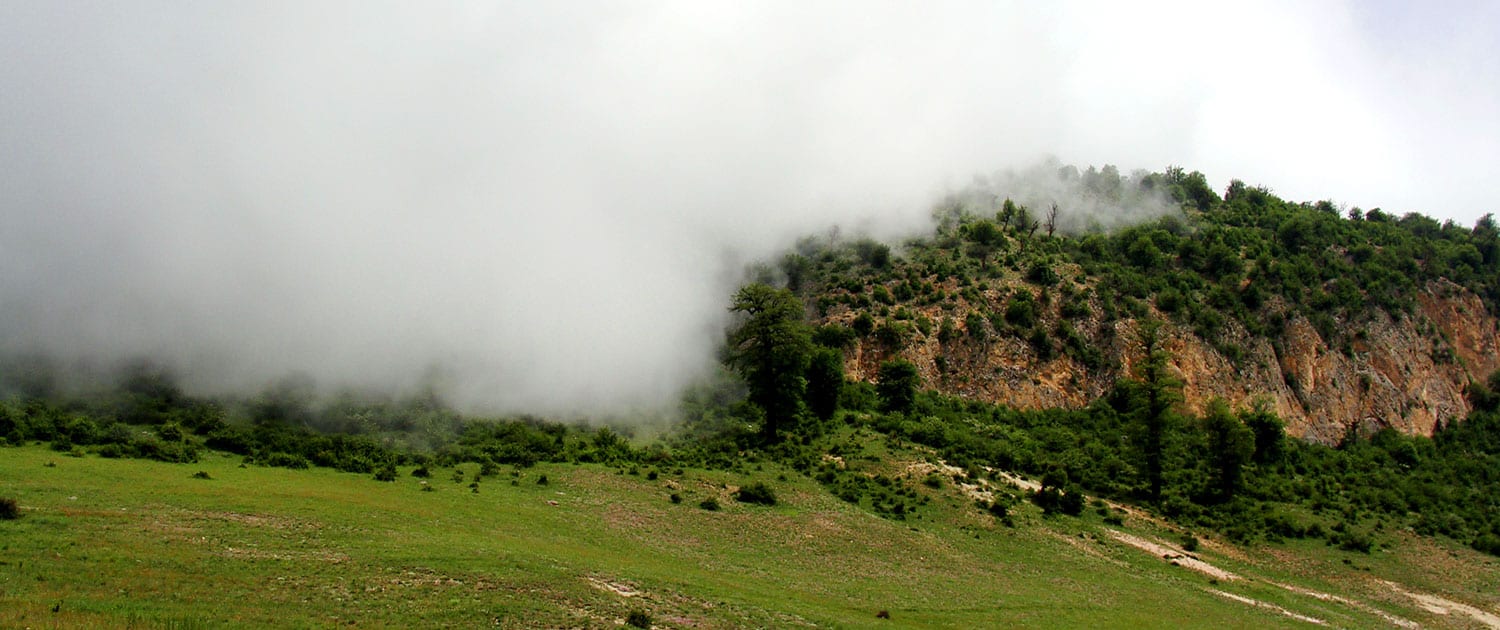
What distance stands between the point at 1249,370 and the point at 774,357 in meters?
51.5

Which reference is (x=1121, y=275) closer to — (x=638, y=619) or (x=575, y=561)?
(x=575, y=561)

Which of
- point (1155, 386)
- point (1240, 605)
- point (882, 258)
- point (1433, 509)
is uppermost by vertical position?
point (882, 258)

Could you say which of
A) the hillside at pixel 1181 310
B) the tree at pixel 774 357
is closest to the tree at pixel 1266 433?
the hillside at pixel 1181 310

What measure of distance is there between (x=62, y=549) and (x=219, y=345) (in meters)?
47.0

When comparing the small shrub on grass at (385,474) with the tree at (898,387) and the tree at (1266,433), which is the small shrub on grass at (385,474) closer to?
the tree at (898,387)

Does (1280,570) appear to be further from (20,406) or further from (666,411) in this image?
(20,406)

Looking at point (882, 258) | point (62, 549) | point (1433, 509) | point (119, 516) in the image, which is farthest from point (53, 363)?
point (1433, 509)

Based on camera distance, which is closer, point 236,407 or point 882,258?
point 236,407

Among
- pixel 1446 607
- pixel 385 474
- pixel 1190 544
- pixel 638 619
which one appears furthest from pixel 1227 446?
pixel 385 474

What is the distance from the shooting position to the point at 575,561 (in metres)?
32.8

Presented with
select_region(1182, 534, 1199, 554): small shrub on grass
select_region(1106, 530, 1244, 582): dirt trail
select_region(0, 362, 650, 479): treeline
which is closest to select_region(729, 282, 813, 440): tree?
select_region(0, 362, 650, 479): treeline

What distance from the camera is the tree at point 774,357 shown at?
6197 centimetres

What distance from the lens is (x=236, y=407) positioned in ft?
192

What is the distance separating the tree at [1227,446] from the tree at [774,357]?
92.6 ft
